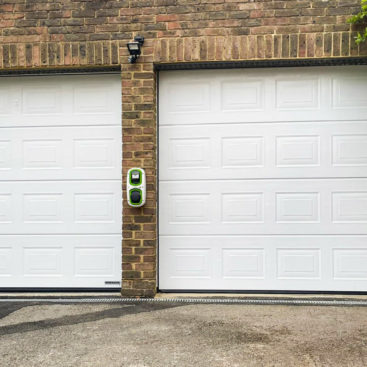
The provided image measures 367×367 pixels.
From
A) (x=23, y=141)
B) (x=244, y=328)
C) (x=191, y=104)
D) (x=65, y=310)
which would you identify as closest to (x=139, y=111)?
(x=191, y=104)

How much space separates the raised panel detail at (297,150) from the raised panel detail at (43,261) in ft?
9.41

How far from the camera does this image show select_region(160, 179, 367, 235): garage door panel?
5.57 meters

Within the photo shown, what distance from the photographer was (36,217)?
586 cm

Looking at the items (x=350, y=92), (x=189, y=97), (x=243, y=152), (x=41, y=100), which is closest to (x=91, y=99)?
(x=41, y=100)

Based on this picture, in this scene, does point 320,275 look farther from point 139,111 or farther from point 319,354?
point 139,111

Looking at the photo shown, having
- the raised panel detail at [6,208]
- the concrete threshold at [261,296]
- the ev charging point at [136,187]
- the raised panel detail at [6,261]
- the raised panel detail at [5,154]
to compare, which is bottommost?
the concrete threshold at [261,296]

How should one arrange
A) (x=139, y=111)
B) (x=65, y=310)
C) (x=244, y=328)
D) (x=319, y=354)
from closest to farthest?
(x=319, y=354), (x=244, y=328), (x=65, y=310), (x=139, y=111)

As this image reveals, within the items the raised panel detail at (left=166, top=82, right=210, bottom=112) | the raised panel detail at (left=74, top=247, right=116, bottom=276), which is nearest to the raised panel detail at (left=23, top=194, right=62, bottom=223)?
the raised panel detail at (left=74, top=247, right=116, bottom=276)

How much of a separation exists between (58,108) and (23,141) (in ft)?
A: 1.91

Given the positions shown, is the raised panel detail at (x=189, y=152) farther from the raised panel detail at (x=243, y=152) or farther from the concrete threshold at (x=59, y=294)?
the concrete threshold at (x=59, y=294)

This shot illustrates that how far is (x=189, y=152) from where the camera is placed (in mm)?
5738

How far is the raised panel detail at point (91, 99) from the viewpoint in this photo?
19.0 feet

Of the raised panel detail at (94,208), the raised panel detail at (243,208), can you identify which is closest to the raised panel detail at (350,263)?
the raised panel detail at (243,208)

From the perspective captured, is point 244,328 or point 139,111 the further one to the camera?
point 139,111
